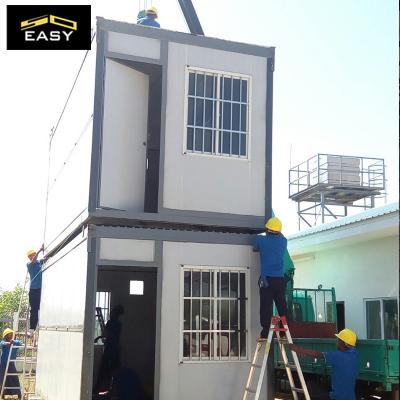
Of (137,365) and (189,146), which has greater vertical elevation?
(189,146)

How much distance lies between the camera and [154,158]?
35.7 ft

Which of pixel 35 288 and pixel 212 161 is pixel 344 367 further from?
pixel 35 288

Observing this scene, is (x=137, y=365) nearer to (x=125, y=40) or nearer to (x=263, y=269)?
(x=263, y=269)

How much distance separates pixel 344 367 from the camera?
793cm

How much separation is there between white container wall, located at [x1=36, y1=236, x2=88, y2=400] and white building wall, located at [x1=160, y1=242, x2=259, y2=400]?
1.24 meters

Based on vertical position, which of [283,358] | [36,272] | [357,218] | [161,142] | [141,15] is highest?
[141,15]

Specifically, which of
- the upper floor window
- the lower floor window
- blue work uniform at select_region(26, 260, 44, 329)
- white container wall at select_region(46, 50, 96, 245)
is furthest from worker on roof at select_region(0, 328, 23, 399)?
the lower floor window

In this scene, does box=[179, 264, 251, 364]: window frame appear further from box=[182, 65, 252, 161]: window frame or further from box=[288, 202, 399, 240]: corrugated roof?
box=[288, 202, 399, 240]: corrugated roof

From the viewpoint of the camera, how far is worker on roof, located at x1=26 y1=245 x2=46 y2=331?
14.8 m

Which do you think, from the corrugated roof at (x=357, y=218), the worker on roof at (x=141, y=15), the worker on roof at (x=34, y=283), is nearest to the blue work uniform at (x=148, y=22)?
the worker on roof at (x=141, y=15)

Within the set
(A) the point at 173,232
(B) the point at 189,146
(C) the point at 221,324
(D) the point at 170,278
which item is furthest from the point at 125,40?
(C) the point at 221,324

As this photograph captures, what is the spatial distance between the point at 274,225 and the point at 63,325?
4.08 metres

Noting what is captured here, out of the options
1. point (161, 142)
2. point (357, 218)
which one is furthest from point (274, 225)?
point (357, 218)

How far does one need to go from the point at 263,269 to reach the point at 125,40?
4.20 m
